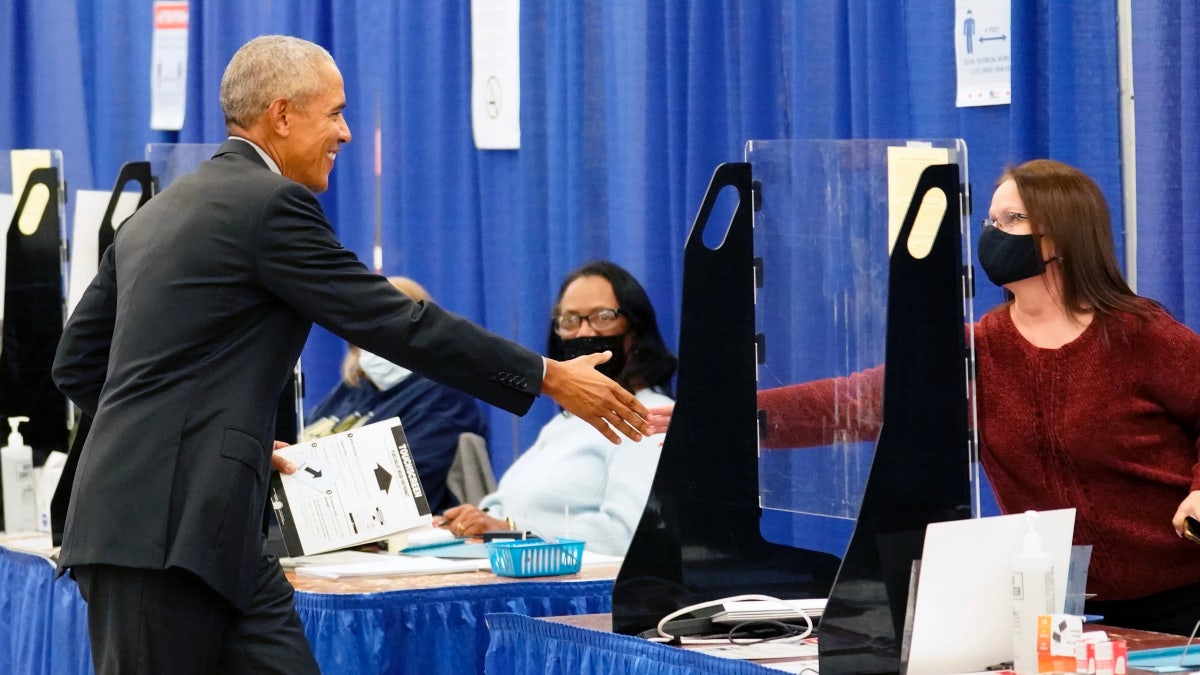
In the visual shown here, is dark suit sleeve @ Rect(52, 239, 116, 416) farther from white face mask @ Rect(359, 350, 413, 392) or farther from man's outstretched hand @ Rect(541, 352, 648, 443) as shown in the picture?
white face mask @ Rect(359, 350, 413, 392)

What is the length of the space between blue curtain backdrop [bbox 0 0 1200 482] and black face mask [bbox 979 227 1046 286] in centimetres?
63

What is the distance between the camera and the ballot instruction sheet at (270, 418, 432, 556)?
3.23 meters

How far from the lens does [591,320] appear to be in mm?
3719

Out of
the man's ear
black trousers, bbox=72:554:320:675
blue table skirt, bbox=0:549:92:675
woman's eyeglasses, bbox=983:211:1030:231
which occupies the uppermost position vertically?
the man's ear

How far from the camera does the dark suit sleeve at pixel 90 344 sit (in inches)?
102

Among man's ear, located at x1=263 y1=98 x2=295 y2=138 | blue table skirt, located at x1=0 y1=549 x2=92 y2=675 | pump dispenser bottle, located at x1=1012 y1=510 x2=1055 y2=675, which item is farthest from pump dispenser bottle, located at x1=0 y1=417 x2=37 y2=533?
pump dispenser bottle, located at x1=1012 y1=510 x2=1055 y2=675

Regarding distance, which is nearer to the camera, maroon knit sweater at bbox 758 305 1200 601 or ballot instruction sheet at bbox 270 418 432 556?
maroon knit sweater at bbox 758 305 1200 601

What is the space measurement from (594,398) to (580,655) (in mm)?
381

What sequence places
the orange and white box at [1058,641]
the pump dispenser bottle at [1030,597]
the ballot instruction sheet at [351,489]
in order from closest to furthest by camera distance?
the orange and white box at [1058,641], the pump dispenser bottle at [1030,597], the ballot instruction sheet at [351,489]

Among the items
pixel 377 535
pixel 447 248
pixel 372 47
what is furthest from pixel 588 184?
pixel 377 535

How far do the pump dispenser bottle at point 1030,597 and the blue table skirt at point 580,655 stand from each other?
0.31 meters

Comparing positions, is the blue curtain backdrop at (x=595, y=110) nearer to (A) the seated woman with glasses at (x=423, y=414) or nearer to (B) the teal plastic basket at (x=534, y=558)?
(A) the seated woman with glasses at (x=423, y=414)

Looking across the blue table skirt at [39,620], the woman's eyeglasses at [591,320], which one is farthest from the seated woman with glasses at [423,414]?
the blue table skirt at [39,620]

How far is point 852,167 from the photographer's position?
2396 mm
